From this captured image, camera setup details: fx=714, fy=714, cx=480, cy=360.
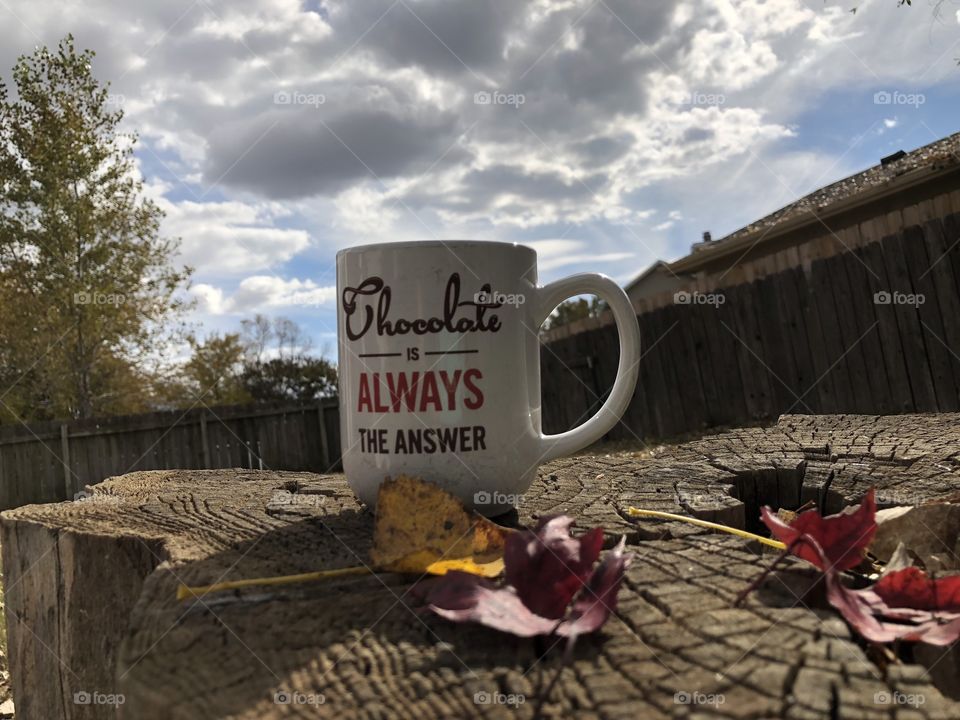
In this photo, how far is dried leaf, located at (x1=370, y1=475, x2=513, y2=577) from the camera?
102cm

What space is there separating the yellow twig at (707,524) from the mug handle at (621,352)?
0.62 feet

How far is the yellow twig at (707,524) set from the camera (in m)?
1.14

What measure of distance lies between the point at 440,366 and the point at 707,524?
0.55 m

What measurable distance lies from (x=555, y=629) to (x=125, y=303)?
13588mm

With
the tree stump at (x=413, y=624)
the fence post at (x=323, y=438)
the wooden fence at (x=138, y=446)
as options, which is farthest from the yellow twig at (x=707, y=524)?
the fence post at (x=323, y=438)

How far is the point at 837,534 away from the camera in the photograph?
3.17 ft

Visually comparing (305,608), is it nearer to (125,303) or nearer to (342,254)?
(342,254)

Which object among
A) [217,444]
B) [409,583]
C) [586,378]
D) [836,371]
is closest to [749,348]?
[836,371]

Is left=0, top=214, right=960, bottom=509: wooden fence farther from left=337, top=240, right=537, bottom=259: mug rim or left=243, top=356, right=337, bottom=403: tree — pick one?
left=337, top=240, right=537, bottom=259: mug rim

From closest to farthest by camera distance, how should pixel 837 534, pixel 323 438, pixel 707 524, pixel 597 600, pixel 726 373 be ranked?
pixel 597 600
pixel 837 534
pixel 707 524
pixel 726 373
pixel 323 438

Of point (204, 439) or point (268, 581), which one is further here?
point (204, 439)

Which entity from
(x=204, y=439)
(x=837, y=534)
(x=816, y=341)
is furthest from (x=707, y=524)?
(x=204, y=439)

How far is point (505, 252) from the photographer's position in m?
1.42

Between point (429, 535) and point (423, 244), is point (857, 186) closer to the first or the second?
point (423, 244)
